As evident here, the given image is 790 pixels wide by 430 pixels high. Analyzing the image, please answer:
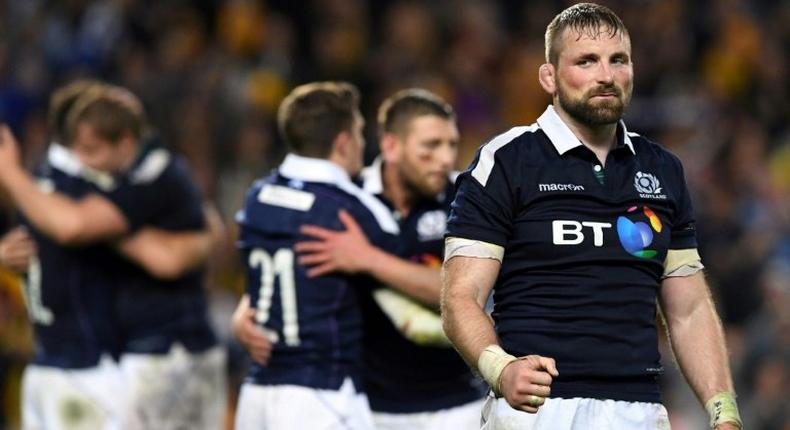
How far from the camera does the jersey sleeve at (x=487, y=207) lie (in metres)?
5.23

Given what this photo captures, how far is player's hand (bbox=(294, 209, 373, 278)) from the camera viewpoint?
21.6ft

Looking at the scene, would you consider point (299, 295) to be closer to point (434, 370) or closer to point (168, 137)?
point (434, 370)

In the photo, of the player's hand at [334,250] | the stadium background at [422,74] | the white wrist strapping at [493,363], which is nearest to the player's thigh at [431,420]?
the player's hand at [334,250]

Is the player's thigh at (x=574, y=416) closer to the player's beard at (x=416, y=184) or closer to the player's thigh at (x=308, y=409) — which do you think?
the player's thigh at (x=308, y=409)

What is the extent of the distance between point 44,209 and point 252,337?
62.6 inches

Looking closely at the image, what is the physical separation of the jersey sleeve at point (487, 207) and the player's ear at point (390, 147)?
1.95 metres

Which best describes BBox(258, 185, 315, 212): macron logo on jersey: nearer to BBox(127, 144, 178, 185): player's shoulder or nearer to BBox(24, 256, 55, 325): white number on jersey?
BBox(127, 144, 178, 185): player's shoulder

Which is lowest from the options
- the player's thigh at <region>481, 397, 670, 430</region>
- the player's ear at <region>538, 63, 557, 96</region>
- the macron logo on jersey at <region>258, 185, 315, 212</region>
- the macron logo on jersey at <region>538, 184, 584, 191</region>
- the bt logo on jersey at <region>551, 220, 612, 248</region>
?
the player's thigh at <region>481, 397, 670, 430</region>

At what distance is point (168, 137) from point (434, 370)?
865 cm

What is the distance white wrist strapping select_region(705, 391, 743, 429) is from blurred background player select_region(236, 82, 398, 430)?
6.00 feet

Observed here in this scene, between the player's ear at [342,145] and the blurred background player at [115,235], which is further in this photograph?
the blurred background player at [115,235]

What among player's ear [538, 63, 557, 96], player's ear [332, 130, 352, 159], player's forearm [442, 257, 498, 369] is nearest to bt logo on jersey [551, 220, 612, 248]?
player's forearm [442, 257, 498, 369]

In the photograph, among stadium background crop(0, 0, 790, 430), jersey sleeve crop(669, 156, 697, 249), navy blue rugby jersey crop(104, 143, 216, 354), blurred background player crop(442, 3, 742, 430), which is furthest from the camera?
stadium background crop(0, 0, 790, 430)

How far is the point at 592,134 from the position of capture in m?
5.39
